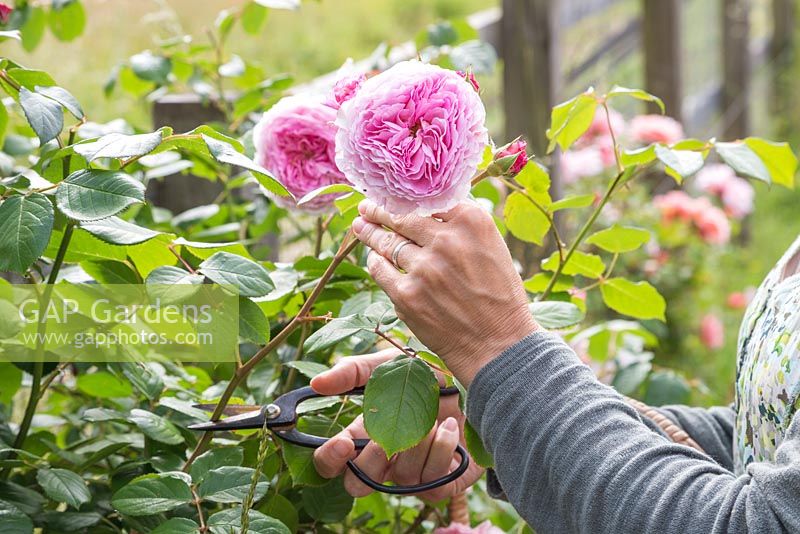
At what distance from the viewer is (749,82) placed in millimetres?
5895

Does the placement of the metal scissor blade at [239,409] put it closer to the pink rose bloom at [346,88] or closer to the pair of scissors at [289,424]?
the pair of scissors at [289,424]

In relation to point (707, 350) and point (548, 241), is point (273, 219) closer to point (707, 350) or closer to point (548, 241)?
point (548, 241)

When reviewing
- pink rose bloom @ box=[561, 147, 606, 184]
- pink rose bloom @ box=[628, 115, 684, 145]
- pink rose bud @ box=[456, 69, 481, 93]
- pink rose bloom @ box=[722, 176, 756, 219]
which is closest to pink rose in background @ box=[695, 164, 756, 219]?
pink rose bloom @ box=[722, 176, 756, 219]

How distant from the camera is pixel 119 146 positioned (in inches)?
34.2

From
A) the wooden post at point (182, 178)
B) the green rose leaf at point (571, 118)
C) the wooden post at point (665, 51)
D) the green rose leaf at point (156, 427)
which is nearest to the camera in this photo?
the green rose leaf at point (156, 427)

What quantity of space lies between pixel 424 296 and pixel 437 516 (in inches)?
18.9

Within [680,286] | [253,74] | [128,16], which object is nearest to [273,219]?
[253,74]

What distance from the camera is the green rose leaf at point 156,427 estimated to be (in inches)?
40.3

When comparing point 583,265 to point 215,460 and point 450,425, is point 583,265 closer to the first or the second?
point 450,425

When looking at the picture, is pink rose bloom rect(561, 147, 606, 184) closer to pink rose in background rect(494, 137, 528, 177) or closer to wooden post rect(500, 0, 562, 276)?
wooden post rect(500, 0, 562, 276)

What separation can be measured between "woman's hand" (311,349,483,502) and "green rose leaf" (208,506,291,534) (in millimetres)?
115

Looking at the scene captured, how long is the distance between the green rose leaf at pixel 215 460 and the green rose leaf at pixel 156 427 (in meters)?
0.05

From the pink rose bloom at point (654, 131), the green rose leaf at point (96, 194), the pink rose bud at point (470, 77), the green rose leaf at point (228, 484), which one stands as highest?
the pink rose bud at point (470, 77)

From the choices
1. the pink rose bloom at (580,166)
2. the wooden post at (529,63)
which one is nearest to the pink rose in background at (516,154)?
the wooden post at (529,63)
